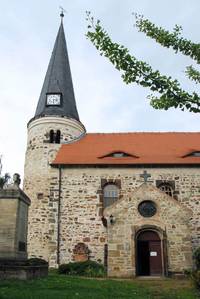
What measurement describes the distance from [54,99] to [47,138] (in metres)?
3.53

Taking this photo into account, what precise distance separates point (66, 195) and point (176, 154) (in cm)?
709

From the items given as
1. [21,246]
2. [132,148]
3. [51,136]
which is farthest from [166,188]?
[21,246]

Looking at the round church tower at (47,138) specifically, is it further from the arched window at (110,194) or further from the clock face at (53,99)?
the arched window at (110,194)

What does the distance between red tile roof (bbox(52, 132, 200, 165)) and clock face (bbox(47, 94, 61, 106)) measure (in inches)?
130

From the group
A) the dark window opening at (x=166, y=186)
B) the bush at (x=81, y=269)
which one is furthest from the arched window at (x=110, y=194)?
the bush at (x=81, y=269)

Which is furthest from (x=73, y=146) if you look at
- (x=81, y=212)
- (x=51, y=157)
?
(x=81, y=212)

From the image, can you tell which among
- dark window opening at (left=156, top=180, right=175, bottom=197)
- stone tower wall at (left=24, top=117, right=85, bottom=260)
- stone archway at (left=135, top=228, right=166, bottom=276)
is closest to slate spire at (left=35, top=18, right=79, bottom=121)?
stone tower wall at (left=24, top=117, right=85, bottom=260)

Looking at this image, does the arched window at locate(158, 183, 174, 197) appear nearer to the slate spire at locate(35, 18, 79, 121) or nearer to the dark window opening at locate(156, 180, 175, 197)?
the dark window opening at locate(156, 180, 175, 197)

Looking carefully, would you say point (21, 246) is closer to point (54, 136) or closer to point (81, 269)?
point (81, 269)

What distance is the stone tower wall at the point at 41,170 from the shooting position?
20.6 meters

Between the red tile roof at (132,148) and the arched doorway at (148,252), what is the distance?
5608mm

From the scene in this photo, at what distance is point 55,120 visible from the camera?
79.5ft

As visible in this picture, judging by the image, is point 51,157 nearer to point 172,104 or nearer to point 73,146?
point 73,146

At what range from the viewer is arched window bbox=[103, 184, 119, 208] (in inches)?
794
